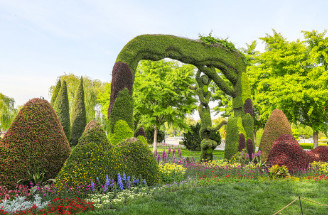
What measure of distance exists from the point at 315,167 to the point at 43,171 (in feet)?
34.7

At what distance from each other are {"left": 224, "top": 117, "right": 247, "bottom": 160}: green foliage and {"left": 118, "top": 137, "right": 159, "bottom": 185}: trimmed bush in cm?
643

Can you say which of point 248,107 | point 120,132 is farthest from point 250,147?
point 120,132

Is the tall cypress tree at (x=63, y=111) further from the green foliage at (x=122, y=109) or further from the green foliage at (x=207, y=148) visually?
the green foliage at (x=207, y=148)

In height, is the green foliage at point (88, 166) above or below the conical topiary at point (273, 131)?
below

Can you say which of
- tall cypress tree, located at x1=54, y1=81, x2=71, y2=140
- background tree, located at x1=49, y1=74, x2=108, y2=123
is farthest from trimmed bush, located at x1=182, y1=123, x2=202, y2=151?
tall cypress tree, located at x1=54, y1=81, x2=71, y2=140

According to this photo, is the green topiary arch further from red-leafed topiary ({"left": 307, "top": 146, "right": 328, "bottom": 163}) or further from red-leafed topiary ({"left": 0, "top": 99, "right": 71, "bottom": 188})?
red-leafed topiary ({"left": 307, "top": 146, "right": 328, "bottom": 163})

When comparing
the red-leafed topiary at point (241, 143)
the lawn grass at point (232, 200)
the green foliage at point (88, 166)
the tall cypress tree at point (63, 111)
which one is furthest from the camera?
the tall cypress tree at point (63, 111)

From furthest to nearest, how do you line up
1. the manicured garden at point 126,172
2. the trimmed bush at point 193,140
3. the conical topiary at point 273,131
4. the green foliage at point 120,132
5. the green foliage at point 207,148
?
the trimmed bush at point 193,140 → the green foliage at point 207,148 → the conical topiary at point 273,131 → the green foliage at point 120,132 → the manicured garden at point 126,172

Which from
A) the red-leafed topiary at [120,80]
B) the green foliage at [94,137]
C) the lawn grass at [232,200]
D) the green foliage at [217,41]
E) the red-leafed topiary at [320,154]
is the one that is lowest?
the lawn grass at [232,200]

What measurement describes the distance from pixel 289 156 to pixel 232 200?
16.5 ft

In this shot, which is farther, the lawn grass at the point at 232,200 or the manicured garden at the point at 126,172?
the manicured garden at the point at 126,172

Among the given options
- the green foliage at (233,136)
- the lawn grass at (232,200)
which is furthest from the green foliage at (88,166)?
the green foliage at (233,136)

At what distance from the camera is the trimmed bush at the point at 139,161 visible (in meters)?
6.21

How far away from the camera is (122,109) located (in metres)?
8.90
